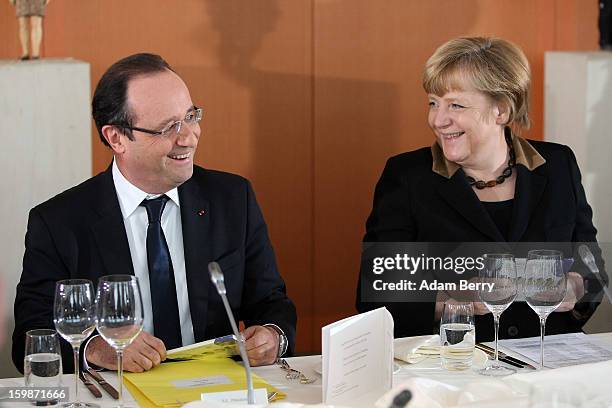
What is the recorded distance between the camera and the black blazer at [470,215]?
10.3 ft

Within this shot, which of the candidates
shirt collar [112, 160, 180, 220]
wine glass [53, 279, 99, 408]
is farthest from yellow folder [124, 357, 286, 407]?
shirt collar [112, 160, 180, 220]

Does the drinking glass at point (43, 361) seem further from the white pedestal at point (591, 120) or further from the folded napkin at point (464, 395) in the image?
the white pedestal at point (591, 120)

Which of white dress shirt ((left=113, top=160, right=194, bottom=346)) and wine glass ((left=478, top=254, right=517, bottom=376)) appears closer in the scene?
wine glass ((left=478, top=254, right=517, bottom=376))

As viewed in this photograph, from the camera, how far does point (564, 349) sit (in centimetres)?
256

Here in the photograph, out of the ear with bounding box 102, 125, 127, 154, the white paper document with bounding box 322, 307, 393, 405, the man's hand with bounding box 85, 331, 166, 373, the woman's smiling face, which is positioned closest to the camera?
the white paper document with bounding box 322, 307, 393, 405

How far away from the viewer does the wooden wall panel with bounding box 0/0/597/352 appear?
410 cm

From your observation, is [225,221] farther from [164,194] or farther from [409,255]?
[409,255]

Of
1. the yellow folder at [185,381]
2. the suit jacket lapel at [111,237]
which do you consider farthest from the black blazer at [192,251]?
the yellow folder at [185,381]

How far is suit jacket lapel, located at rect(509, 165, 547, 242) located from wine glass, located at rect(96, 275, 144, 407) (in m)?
1.52

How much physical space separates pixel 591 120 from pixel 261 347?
2198mm

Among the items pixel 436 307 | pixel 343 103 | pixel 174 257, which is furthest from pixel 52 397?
pixel 343 103

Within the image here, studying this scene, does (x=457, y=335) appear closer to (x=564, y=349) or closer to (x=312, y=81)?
(x=564, y=349)

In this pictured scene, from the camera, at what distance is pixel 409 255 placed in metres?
3.27

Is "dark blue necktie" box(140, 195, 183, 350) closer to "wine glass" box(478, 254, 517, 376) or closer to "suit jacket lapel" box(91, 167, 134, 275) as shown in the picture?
"suit jacket lapel" box(91, 167, 134, 275)
